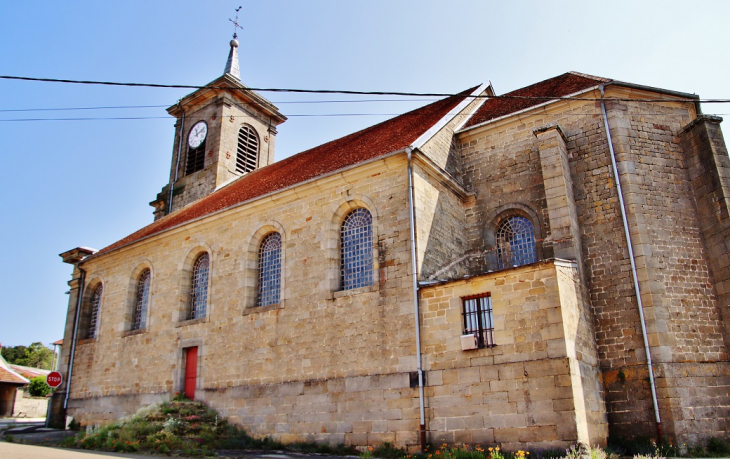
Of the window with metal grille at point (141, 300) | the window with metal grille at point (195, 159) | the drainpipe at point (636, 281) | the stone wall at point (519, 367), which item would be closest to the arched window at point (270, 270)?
the stone wall at point (519, 367)

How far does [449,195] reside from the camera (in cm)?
1527

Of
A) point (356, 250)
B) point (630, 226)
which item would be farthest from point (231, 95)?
point (630, 226)

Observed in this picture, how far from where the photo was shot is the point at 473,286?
39.5 ft

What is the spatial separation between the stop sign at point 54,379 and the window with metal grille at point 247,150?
11.3 meters

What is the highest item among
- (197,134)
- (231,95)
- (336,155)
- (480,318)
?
(231,95)

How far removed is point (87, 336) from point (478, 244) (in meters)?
15.6

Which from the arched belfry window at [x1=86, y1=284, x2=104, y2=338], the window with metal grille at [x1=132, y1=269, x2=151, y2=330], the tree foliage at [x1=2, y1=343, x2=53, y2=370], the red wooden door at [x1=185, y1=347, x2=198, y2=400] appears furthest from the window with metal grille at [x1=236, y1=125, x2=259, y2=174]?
the tree foliage at [x1=2, y1=343, x2=53, y2=370]

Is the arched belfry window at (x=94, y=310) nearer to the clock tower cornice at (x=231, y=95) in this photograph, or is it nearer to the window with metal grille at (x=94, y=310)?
the window with metal grille at (x=94, y=310)

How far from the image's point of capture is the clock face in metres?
27.2

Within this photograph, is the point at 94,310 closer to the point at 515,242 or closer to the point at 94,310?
the point at 94,310

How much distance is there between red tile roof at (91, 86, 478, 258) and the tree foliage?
48192 mm

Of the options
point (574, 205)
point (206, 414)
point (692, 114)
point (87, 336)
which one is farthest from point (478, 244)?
point (87, 336)

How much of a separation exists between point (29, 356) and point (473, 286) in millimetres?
64448

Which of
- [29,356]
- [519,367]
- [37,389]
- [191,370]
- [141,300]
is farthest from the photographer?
[29,356]
